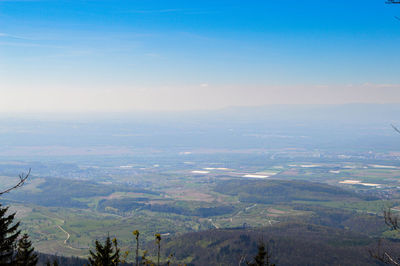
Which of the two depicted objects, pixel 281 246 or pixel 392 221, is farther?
pixel 281 246

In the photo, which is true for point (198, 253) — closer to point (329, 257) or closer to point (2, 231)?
point (329, 257)

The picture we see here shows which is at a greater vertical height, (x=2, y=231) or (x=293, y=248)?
(x=2, y=231)

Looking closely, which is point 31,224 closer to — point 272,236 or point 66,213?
point 66,213

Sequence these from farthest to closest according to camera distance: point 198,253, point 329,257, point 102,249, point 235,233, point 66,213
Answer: point 66,213 → point 235,233 → point 198,253 → point 329,257 → point 102,249

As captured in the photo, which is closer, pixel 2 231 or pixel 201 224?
pixel 2 231

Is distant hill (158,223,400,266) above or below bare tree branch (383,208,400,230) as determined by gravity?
below

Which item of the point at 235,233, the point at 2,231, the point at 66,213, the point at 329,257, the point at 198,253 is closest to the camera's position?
the point at 2,231

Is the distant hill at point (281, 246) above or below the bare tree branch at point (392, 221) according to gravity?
below

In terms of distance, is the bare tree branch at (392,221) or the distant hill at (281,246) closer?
the bare tree branch at (392,221)

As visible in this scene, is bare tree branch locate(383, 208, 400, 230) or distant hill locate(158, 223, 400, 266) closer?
bare tree branch locate(383, 208, 400, 230)

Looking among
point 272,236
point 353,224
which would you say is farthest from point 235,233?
point 353,224

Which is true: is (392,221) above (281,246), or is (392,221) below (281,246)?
above
